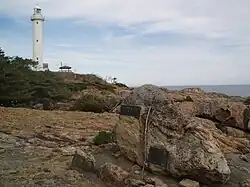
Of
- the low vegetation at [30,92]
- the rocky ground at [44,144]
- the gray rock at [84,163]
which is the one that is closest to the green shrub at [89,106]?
the low vegetation at [30,92]

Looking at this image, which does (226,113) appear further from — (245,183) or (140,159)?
(140,159)

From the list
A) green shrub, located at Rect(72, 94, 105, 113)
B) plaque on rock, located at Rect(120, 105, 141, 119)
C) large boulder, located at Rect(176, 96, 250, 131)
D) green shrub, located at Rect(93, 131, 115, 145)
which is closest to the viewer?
plaque on rock, located at Rect(120, 105, 141, 119)

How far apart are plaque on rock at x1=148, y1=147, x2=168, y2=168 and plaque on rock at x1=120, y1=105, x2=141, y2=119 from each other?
2.54 feet

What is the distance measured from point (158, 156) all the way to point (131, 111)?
1115 millimetres

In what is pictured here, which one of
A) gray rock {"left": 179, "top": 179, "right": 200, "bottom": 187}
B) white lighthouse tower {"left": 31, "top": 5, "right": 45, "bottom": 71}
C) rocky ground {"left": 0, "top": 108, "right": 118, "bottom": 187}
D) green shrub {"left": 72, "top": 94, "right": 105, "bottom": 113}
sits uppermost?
white lighthouse tower {"left": 31, "top": 5, "right": 45, "bottom": 71}

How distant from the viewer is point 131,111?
847cm

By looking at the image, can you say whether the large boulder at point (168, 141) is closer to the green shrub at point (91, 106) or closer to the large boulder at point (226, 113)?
the large boulder at point (226, 113)

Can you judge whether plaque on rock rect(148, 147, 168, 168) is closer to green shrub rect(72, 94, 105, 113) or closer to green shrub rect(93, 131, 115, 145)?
green shrub rect(93, 131, 115, 145)

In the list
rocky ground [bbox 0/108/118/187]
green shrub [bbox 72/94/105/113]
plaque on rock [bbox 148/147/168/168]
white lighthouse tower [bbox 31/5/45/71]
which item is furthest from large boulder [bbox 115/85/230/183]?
white lighthouse tower [bbox 31/5/45/71]

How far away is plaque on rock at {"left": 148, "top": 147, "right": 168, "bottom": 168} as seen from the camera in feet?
25.8

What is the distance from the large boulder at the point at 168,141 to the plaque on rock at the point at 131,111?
0.08 m

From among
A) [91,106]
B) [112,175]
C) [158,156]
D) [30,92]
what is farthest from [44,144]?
[30,92]

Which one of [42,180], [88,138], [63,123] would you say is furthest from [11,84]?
[42,180]

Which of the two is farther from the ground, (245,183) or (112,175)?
(112,175)
